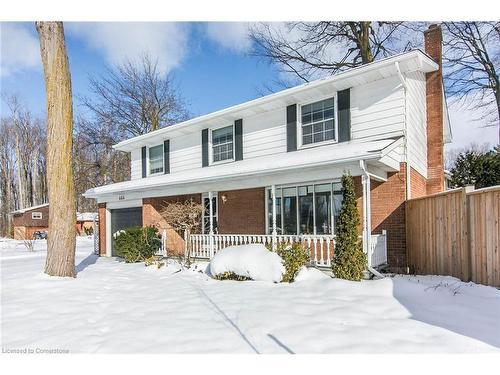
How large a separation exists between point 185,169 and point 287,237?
21.7 ft

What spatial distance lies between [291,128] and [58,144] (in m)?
6.55

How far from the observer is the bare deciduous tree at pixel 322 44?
18.5m

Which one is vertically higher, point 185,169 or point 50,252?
point 185,169

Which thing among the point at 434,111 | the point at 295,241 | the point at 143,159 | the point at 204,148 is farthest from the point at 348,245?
the point at 143,159

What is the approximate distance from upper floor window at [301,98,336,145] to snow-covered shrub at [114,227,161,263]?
6114 mm

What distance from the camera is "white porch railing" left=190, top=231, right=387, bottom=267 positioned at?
8156 mm

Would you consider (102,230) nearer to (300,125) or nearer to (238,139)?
(238,139)

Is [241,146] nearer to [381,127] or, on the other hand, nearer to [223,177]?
[223,177]

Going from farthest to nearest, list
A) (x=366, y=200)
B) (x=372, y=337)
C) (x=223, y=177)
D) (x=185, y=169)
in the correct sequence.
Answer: (x=185, y=169) → (x=223, y=177) → (x=366, y=200) → (x=372, y=337)

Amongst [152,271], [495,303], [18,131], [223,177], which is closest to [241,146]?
[223,177]

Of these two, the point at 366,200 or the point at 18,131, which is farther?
the point at 18,131

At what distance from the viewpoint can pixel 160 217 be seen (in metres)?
13.3
